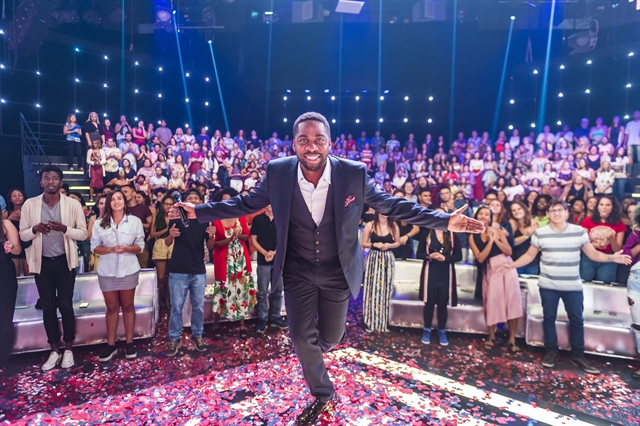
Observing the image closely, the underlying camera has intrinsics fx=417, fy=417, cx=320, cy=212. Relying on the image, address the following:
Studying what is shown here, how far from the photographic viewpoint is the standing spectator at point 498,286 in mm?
4332

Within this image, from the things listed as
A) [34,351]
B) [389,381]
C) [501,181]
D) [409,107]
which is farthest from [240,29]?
[389,381]

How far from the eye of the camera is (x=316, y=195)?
2.55m

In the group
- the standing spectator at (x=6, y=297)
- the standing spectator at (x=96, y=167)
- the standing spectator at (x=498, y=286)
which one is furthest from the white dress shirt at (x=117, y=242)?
the standing spectator at (x=96, y=167)

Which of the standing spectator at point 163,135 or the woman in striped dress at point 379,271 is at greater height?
the standing spectator at point 163,135

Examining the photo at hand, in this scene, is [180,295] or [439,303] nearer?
[180,295]

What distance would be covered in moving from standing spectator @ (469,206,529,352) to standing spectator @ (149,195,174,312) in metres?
3.71

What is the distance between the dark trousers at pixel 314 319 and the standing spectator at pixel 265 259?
2.00 meters

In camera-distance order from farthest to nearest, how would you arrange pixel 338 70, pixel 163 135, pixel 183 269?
1. pixel 338 70
2. pixel 163 135
3. pixel 183 269

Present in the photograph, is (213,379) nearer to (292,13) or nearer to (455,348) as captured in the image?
(455,348)

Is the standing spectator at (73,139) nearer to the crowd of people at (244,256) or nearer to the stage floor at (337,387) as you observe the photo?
the crowd of people at (244,256)

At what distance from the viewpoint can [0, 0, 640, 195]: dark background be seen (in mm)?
12352

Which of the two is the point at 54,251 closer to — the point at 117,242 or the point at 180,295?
the point at 117,242

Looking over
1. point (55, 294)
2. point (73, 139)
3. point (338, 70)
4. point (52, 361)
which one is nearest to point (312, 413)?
point (52, 361)

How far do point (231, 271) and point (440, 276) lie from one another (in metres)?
2.25
